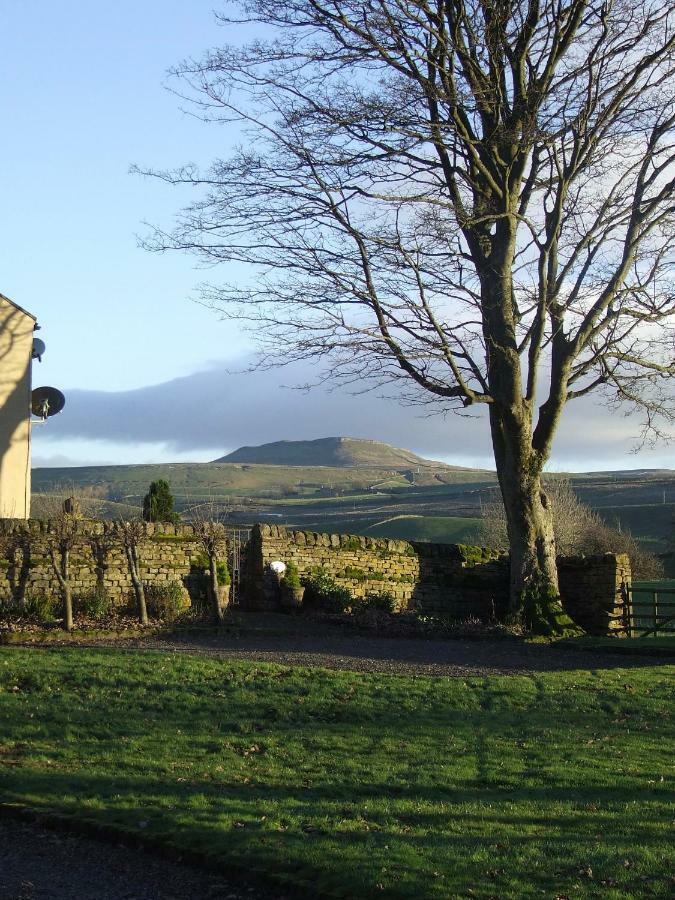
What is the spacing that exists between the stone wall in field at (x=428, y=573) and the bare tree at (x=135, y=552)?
288 centimetres

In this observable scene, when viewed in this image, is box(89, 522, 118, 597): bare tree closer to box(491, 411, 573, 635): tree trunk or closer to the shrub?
the shrub

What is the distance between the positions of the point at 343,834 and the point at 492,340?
13.4m

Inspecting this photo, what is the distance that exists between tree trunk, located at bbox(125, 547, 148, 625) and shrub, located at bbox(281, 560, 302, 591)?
3.25 metres

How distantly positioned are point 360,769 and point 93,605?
1065 cm

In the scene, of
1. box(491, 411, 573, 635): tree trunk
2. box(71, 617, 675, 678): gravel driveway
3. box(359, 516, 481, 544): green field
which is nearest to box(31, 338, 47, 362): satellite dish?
box(71, 617, 675, 678): gravel driveway

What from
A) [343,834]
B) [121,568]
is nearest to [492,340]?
[121,568]

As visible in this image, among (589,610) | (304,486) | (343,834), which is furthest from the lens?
(304,486)

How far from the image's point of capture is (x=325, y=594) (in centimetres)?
2047

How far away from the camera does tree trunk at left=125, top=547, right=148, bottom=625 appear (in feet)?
58.0

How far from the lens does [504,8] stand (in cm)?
1747

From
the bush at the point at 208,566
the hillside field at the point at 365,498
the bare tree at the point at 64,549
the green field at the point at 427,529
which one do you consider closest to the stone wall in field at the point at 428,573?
the bush at the point at 208,566

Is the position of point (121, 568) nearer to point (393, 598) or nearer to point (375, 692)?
point (393, 598)

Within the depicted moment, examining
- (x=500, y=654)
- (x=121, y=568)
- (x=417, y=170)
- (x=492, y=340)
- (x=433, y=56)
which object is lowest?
(x=500, y=654)

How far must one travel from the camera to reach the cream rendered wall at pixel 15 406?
79.7 feet
